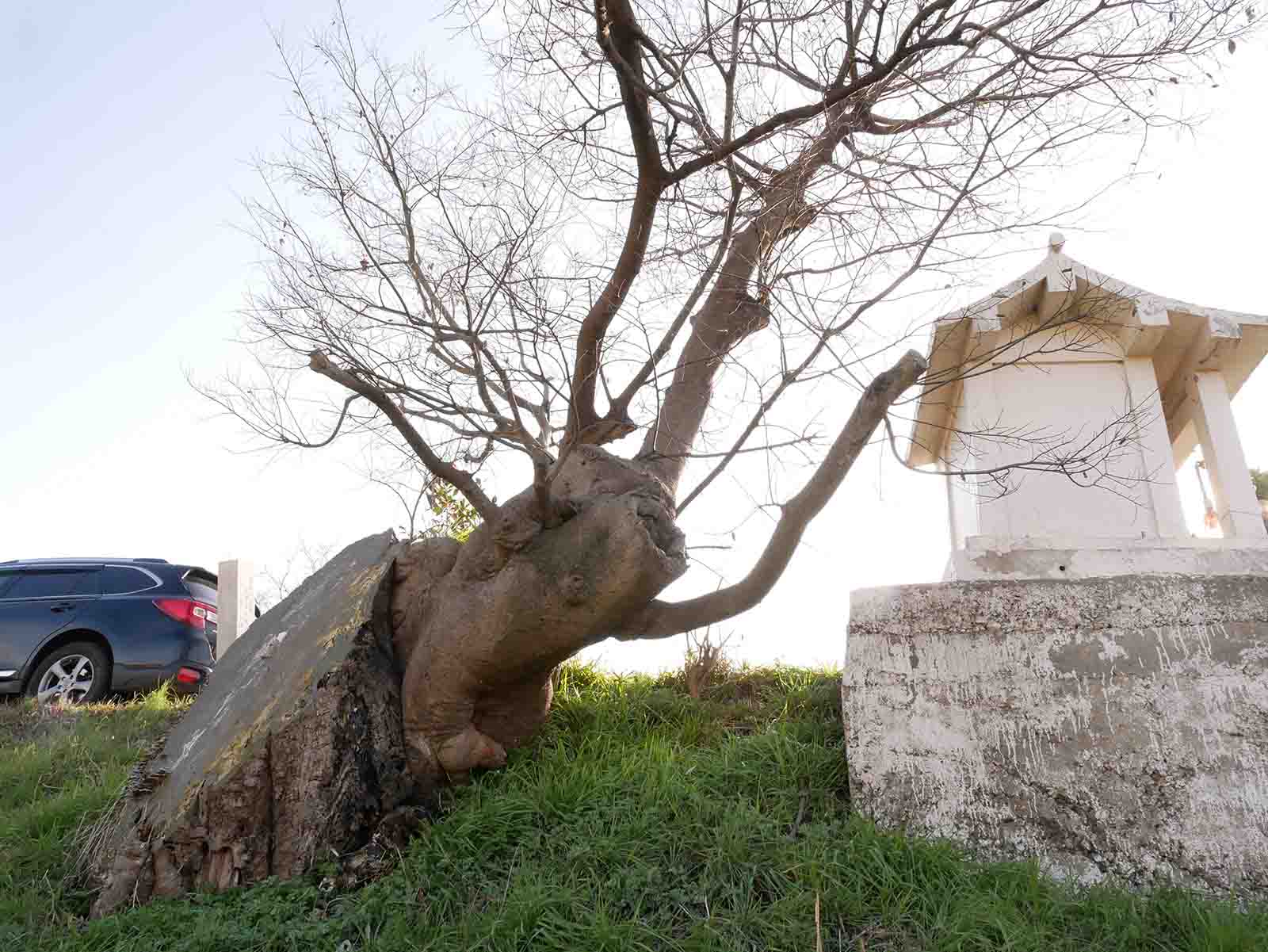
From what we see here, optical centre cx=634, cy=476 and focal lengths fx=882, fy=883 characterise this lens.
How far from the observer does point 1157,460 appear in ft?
20.5

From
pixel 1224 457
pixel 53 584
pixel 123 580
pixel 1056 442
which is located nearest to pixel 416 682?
pixel 1056 442

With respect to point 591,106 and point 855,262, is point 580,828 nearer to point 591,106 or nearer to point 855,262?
point 855,262

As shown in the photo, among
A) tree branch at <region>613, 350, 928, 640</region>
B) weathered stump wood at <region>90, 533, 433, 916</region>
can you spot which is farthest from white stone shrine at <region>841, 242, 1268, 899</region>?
weathered stump wood at <region>90, 533, 433, 916</region>

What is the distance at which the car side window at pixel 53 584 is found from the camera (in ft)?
26.6

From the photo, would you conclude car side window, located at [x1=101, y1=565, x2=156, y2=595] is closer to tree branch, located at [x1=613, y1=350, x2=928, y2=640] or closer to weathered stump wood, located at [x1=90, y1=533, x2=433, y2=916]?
weathered stump wood, located at [x1=90, y1=533, x2=433, y2=916]

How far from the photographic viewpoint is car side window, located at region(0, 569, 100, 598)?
8.10 meters

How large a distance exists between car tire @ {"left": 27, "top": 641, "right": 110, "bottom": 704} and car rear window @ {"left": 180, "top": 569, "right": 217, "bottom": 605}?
2.86ft

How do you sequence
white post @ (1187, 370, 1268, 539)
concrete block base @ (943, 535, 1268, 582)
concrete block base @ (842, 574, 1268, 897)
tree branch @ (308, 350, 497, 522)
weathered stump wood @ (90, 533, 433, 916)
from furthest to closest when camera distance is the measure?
white post @ (1187, 370, 1268, 539) < concrete block base @ (943, 535, 1268, 582) < weathered stump wood @ (90, 533, 433, 916) < tree branch @ (308, 350, 497, 522) < concrete block base @ (842, 574, 1268, 897)

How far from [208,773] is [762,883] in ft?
8.84

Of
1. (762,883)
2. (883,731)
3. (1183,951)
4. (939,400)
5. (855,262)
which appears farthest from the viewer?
(939,400)

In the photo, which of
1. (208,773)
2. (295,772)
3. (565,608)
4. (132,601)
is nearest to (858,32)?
(565,608)

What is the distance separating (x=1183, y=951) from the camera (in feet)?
10.2

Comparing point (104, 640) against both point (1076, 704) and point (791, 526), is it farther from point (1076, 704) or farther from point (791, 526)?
point (1076, 704)

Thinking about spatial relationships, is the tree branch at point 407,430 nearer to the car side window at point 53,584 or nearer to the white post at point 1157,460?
the white post at point 1157,460
